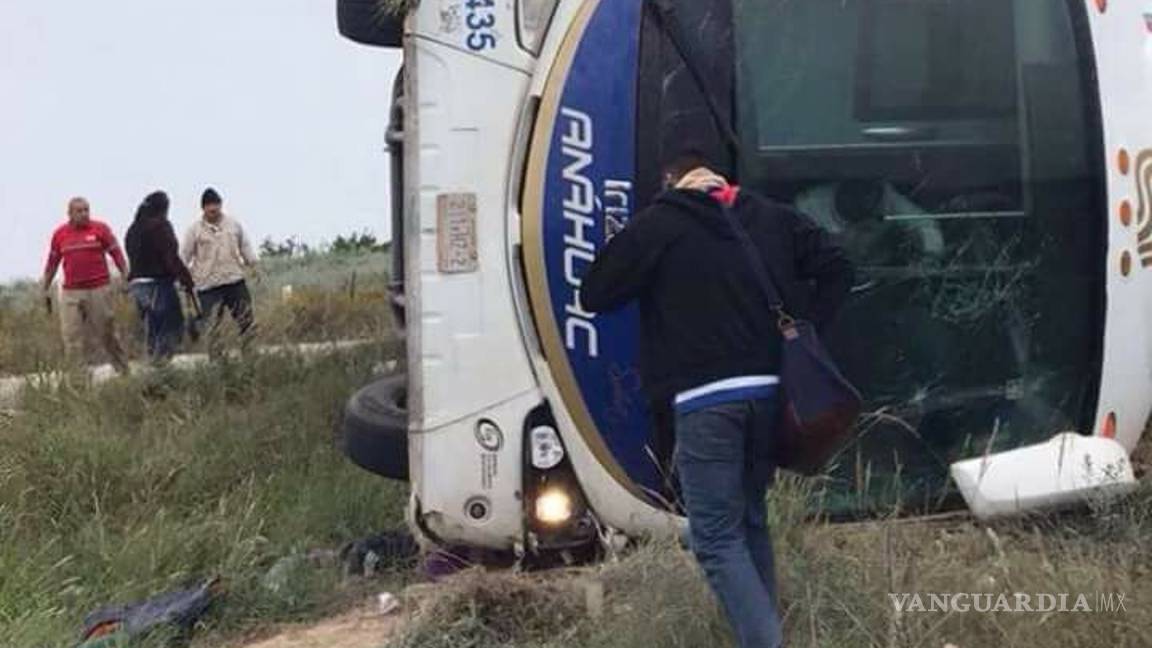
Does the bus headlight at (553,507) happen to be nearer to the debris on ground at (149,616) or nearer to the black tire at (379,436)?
the black tire at (379,436)

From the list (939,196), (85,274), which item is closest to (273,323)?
(85,274)

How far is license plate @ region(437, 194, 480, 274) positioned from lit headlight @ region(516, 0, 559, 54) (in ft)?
1.77

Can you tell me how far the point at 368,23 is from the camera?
5641 millimetres

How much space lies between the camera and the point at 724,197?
4254mm

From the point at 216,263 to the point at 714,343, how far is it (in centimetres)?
816

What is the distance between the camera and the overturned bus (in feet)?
16.8

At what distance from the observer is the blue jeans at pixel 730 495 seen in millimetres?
4137

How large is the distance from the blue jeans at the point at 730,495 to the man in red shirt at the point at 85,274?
846 centimetres

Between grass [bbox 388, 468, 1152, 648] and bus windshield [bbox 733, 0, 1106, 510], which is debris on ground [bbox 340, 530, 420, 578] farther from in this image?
bus windshield [bbox 733, 0, 1106, 510]

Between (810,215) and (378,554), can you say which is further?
(378,554)

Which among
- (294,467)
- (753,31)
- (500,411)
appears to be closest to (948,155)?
(753,31)

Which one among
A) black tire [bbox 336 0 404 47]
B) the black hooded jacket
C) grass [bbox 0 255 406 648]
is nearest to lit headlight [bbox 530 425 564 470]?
the black hooded jacket

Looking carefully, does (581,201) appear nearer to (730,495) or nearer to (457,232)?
(457,232)

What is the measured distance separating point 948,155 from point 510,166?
4.79 feet
